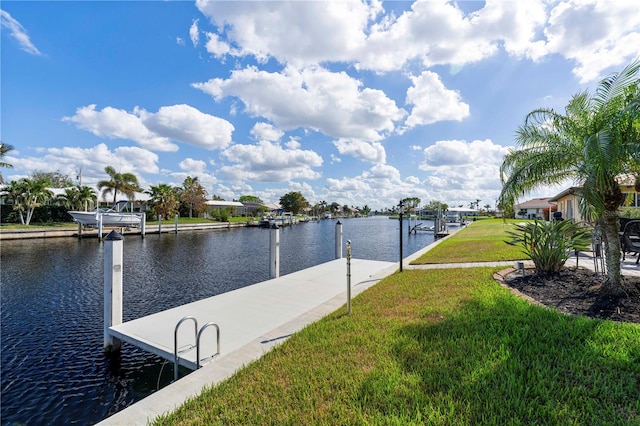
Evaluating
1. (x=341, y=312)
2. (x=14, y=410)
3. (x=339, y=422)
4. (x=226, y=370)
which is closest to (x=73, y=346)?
(x=14, y=410)

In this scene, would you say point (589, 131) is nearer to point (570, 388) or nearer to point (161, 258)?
point (570, 388)

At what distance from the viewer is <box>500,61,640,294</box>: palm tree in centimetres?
489

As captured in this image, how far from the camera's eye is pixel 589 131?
580cm

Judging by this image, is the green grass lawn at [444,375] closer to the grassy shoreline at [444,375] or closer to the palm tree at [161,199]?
the grassy shoreline at [444,375]

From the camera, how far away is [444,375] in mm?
3219

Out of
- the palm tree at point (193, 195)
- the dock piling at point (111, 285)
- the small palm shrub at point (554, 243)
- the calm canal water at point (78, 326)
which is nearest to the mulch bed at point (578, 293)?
the small palm shrub at point (554, 243)

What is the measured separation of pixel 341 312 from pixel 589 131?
5.86 m

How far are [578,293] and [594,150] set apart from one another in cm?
283

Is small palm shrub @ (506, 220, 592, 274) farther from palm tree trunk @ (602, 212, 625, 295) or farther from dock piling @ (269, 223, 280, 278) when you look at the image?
dock piling @ (269, 223, 280, 278)

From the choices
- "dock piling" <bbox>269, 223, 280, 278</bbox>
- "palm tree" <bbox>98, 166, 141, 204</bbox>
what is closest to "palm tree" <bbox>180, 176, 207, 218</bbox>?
"palm tree" <bbox>98, 166, 141, 204</bbox>

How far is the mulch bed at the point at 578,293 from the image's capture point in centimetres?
484

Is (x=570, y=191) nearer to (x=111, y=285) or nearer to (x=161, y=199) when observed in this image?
(x=111, y=285)

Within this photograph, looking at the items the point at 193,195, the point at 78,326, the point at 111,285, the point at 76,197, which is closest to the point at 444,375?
the point at 111,285

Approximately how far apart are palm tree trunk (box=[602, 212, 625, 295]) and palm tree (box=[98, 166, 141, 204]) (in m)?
51.0
